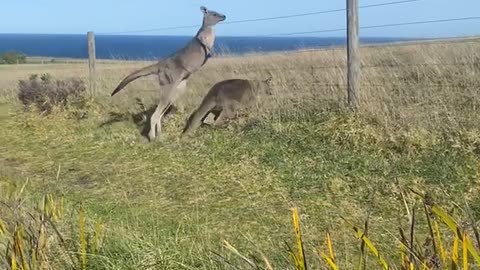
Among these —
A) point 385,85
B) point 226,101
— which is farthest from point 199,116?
point 385,85

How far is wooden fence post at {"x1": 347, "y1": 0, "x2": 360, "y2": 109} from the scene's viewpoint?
8688 millimetres

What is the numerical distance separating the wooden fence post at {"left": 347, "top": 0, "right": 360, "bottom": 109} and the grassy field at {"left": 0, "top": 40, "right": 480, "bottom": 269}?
16cm

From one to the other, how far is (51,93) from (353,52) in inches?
264

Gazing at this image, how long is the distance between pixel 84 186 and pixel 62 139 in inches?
125

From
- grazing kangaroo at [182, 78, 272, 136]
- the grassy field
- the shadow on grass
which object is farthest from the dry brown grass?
the shadow on grass

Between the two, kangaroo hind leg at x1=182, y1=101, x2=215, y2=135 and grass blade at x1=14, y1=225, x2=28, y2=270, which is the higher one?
kangaroo hind leg at x1=182, y1=101, x2=215, y2=135

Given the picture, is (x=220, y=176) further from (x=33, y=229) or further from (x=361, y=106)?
(x=33, y=229)

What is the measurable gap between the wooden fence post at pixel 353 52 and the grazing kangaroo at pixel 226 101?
1.78 m

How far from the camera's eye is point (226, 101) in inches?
395

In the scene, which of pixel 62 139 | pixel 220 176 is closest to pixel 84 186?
pixel 220 176

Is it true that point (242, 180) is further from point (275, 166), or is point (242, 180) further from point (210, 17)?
point (210, 17)

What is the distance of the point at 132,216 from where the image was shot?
5988 millimetres

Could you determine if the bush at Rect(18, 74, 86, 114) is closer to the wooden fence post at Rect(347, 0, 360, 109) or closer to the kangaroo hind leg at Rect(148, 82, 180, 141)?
the kangaroo hind leg at Rect(148, 82, 180, 141)

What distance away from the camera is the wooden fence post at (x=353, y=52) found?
28.5 feet
